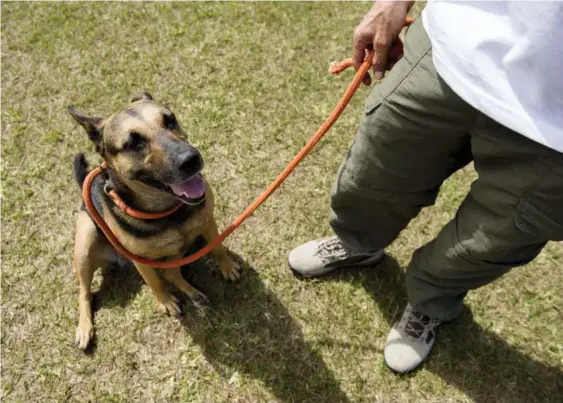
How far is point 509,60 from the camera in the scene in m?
1.52

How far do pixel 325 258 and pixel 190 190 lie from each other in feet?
4.31

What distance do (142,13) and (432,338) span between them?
4.65 meters

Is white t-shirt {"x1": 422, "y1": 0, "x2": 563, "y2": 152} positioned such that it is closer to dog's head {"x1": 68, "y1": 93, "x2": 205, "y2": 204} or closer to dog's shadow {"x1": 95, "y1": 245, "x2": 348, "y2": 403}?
dog's head {"x1": 68, "y1": 93, "x2": 205, "y2": 204}

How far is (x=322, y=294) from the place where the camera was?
134 inches

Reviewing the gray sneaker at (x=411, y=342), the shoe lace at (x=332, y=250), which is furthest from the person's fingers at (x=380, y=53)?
the gray sneaker at (x=411, y=342)

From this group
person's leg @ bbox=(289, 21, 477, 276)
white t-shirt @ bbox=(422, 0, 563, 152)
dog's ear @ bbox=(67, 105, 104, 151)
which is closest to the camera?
white t-shirt @ bbox=(422, 0, 563, 152)

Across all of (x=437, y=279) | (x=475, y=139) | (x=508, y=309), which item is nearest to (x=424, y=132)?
(x=475, y=139)

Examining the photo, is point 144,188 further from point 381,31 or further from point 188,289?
point 381,31

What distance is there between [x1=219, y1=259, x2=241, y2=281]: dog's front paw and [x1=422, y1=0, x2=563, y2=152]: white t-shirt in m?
2.24

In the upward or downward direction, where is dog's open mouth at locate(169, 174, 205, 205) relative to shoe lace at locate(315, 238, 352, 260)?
upward

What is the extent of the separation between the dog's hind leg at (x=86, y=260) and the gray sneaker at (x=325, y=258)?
141 cm

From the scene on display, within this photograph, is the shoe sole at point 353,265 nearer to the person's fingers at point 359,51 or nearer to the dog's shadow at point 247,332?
the dog's shadow at point 247,332

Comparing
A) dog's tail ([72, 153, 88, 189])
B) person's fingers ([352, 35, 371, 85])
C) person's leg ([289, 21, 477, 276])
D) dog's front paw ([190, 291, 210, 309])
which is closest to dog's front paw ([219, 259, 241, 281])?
dog's front paw ([190, 291, 210, 309])

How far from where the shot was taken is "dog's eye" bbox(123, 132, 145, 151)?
244cm
